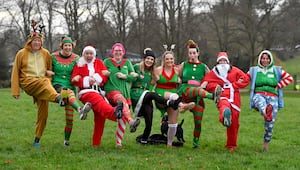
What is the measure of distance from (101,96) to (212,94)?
2176 millimetres

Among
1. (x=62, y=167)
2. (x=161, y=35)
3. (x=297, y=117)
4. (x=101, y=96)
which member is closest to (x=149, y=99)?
(x=101, y=96)

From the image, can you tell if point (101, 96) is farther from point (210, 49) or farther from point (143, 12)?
point (210, 49)

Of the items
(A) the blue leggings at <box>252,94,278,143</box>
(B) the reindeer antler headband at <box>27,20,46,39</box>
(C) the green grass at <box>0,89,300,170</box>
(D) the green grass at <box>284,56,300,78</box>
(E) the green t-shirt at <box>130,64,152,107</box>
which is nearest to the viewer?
(C) the green grass at <box>0,89,300,170</box>

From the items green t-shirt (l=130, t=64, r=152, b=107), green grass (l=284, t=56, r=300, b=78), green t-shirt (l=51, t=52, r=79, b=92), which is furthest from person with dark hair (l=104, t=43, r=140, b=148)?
green grass (l=284, t=56, r=300, b=78)

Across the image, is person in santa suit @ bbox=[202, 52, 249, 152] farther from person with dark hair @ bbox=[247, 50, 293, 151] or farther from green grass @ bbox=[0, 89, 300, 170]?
green grass @ bbox=[0, 89, 300, 170]

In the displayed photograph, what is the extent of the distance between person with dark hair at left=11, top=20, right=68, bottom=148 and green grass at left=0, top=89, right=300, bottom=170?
1.09 metres

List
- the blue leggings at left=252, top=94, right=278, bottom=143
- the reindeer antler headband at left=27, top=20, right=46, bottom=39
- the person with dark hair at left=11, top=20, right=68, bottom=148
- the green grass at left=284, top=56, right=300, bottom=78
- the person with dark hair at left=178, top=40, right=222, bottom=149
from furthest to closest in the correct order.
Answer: the green grass at left=284, top=56, right=300, bottom=78 < the person with dark hair at left=178, top=40, right=222, bottom=149 < the reindeer antler headband at left=27, top=20, right=46, bottom=39 < the blue leggings at left=252, top=94, right=278, bottom=143 < the person with dark hair at left=11, top=20, right=68, bottom=148

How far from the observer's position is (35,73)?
27.0 feet

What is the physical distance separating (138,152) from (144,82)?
1448mm

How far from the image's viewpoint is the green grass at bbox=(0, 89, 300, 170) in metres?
7.07

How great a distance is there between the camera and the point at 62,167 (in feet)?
22.3

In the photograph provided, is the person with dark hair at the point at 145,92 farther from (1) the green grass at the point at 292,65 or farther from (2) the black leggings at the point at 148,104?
(1) the green grass at the point at 292,65

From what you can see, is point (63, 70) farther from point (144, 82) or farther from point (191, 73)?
point (191, 73)

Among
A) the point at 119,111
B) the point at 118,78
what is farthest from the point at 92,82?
the point at 119,111
